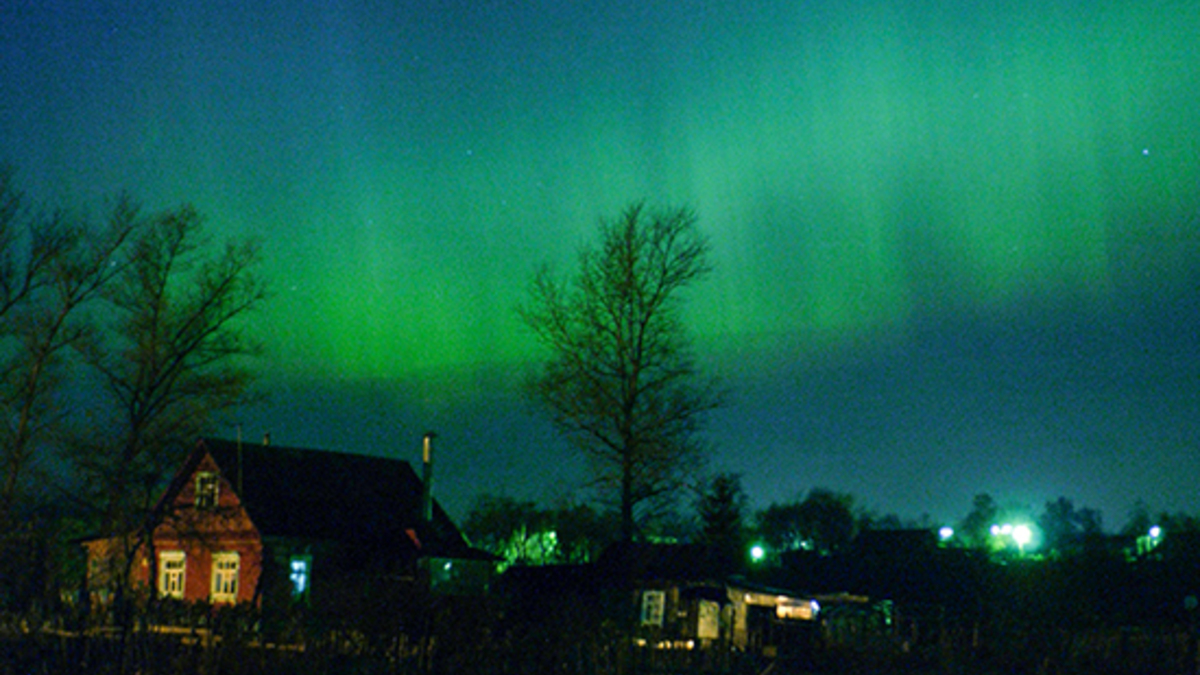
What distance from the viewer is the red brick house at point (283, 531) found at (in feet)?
167

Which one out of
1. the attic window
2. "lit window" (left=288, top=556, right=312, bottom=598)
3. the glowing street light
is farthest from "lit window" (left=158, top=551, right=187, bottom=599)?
the glowing street light

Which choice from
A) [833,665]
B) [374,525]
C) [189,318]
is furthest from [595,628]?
[374,525]

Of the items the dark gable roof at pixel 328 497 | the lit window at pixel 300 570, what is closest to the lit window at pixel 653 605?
the dark gable roof at pixel 328 497

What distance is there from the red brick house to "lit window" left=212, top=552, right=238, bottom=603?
41mm

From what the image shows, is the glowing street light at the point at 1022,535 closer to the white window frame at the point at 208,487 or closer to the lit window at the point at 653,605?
the lit window at the point at 653,605

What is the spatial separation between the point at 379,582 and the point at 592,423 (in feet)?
41.1

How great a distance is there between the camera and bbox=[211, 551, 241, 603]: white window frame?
169 feet

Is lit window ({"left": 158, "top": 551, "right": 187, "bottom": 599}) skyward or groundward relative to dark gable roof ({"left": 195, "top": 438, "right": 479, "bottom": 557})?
groundward

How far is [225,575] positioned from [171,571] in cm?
350

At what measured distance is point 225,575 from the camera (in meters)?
52.0

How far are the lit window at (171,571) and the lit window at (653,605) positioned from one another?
67.2ft

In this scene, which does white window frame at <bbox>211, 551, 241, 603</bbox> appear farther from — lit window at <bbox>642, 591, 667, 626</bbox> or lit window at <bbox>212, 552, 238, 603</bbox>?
lit window at <bbox>642, 591, 667, 626</bbox>

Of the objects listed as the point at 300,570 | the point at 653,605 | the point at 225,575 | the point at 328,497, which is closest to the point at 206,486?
the point at 225,575

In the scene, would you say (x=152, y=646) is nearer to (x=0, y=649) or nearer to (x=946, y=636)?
(x=0, y=649)
